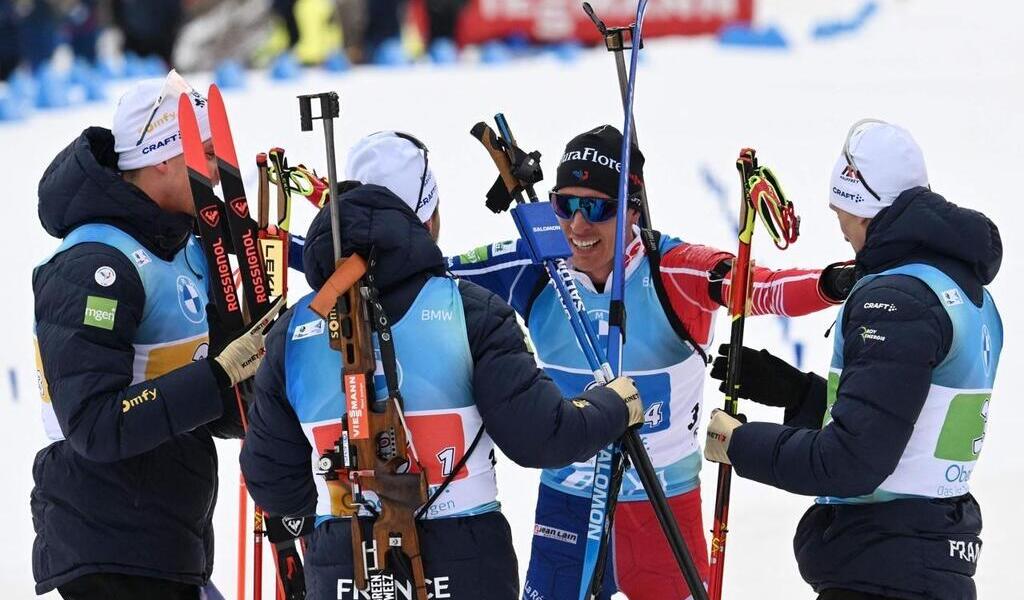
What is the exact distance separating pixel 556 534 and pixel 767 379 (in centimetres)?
69

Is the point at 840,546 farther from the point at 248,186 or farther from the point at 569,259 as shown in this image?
the point at 248,186

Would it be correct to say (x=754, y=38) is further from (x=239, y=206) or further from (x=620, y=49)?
(x=239, y=206)

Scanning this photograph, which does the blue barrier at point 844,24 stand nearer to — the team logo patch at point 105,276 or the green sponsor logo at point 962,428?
the green sponsor logo at point 962,428

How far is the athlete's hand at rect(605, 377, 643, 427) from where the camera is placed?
10.2ft

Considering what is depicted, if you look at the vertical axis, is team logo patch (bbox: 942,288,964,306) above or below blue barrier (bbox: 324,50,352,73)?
below

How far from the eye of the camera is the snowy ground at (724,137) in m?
5.35

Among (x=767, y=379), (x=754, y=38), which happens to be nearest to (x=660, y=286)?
(x=767, y=379)

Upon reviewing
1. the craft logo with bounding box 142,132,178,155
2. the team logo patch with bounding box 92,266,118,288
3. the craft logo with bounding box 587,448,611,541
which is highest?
the craft logo with bounding box 142,132,178,155

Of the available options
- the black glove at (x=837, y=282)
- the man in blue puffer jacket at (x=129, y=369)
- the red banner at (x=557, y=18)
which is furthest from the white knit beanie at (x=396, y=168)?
the red banner at (x=557, y=18)

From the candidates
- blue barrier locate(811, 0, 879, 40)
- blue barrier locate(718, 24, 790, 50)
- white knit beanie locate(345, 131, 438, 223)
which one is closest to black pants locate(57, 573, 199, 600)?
white knit beanie locate(345, 131, 438, 223)

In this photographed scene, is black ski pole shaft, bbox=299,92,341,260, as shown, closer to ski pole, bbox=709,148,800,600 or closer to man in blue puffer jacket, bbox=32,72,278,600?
man in blue puffer jacket, bbox=32,72,278,600

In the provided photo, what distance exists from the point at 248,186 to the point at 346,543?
528cm

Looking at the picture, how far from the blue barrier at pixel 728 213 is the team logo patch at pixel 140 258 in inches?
144

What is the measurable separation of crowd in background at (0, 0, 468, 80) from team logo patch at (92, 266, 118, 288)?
28.3ft
